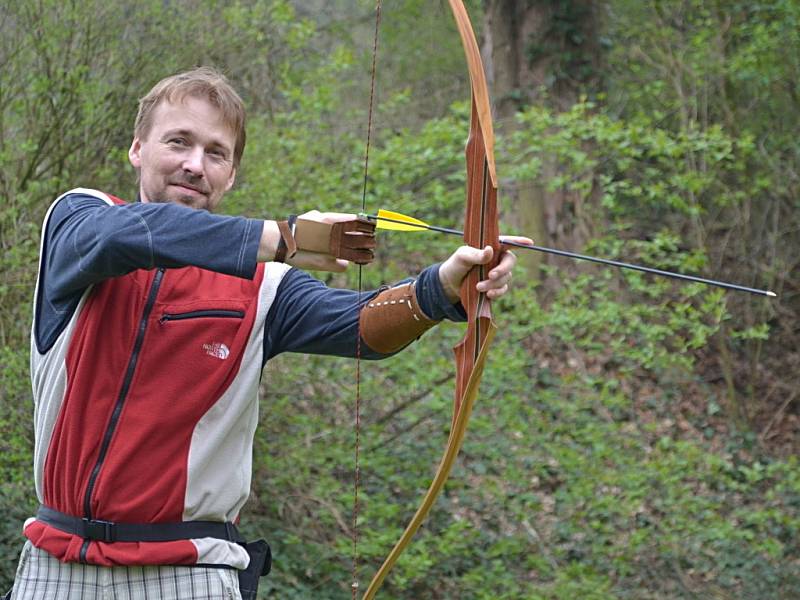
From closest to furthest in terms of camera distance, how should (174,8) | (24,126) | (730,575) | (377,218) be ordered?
(377,218) → (24,126) → (174,8) → (730,575)

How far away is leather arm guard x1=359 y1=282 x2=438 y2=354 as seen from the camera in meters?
2.04

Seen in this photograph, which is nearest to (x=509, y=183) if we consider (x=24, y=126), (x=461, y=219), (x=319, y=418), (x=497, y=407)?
(x=461, y=219)

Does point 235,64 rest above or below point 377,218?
above

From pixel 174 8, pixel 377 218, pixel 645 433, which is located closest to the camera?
pixel 377 218

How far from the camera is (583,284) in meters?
5.21

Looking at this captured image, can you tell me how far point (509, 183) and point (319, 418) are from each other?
7.86ft

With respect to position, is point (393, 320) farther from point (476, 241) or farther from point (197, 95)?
point (197, 95)

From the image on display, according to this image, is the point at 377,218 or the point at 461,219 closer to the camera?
the point at 377,218

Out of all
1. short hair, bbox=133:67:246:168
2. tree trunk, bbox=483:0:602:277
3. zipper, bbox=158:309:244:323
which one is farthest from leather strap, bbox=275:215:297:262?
tree trunk, bbox=483:0:602:277

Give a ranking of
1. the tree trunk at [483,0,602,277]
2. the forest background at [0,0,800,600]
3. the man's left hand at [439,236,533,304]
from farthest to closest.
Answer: the tree trunk at [483,0,602,277], the forest background at [0,0,800,600], the man's left hand at [439,236,533,304]

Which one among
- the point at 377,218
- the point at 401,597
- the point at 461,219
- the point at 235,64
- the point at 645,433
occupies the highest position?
the point at 235,64

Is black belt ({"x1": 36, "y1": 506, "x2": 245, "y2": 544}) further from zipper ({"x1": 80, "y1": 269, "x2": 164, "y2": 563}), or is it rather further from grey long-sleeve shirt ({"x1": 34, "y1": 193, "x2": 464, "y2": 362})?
grey long-sleeve shirt ({"x1": 34, "y1": 193, "x2": 464, "y2": 362})

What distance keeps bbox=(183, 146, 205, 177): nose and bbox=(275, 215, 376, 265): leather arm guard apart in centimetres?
29

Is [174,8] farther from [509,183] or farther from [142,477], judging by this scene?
[142,477]
